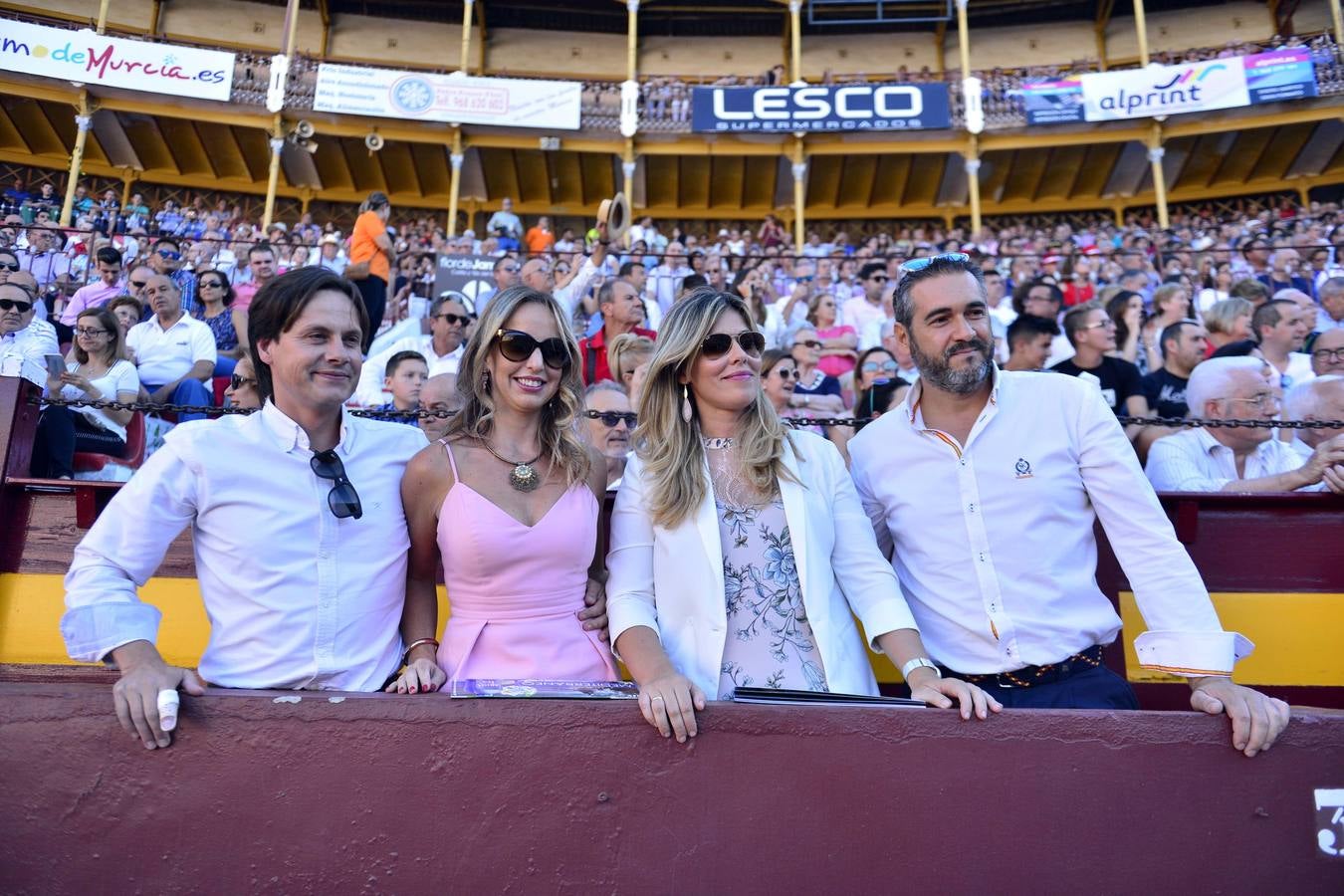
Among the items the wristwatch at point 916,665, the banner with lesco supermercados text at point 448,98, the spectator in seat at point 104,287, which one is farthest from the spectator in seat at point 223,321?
the banner with lesco supermercados text at point 448,98

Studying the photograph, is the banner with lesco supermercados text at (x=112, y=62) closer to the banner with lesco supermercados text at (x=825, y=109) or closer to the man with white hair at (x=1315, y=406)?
the banner with lesco supermercados text at (x=825, y=109)

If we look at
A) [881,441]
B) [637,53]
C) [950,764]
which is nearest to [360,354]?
[881,441]

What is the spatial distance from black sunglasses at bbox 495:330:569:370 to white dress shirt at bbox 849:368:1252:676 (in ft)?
3.32

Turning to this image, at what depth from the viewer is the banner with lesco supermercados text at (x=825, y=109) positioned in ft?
61.2

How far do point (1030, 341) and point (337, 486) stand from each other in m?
4.41

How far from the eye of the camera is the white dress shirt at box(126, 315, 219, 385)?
613cm

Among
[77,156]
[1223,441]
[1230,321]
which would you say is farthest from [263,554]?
[77,156]

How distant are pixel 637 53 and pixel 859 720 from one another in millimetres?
23796

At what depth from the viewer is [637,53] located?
74.3ft

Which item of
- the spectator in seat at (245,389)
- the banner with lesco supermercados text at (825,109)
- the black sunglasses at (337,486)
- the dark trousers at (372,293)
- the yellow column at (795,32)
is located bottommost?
the black sunglasses at (337,486)

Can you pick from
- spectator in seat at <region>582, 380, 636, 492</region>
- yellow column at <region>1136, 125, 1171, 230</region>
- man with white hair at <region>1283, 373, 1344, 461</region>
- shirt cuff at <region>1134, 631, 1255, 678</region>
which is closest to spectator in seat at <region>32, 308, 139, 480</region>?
spectator in seat at <region>582, 380, 636, 492</region>

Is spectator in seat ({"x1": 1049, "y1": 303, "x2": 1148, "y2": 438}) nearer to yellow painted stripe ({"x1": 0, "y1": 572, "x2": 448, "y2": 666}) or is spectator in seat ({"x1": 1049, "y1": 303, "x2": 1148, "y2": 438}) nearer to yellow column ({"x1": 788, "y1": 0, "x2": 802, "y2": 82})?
yellow painted stripe ({"x1": 0, "y1": 572, "x2": 448, "y2": 666})

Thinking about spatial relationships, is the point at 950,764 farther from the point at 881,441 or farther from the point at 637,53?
the point at 637,53

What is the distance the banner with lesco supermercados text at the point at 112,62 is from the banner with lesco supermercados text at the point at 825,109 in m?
10.5
